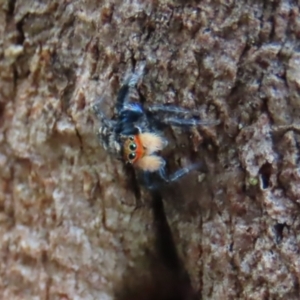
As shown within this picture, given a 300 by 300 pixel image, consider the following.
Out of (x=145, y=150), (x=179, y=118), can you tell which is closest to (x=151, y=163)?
(x=145, y=150)

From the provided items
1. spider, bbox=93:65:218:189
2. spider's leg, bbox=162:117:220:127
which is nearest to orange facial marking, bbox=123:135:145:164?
spider, bbox=93:65:218:189

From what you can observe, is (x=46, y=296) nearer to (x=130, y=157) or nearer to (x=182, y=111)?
(x=130, y=157)

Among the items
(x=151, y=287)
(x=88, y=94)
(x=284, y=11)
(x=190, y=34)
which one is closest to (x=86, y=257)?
(x=151, y=287)

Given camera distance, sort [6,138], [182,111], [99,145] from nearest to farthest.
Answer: [182,111] < [99,145] < [6,138]

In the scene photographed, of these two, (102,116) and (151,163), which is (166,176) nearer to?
(151,163)

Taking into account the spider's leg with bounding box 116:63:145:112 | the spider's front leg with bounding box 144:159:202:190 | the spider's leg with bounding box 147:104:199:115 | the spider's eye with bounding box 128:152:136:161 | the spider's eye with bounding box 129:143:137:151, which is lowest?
the spider's front leg with bounding box 144:159:202:190

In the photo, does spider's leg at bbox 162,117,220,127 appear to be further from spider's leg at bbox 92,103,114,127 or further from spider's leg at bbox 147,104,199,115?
spider's leg at bbox 92,103,114,127
